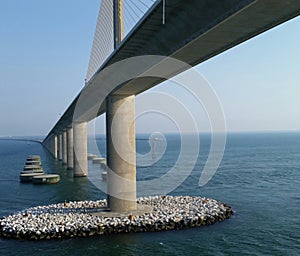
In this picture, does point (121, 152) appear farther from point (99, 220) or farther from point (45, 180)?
point (45, 180)

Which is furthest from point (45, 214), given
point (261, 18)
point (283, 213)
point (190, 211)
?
point (261, 18)

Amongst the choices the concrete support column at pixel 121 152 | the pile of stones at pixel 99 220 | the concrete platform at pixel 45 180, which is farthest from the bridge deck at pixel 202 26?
the concrete platform at pixel 45 180

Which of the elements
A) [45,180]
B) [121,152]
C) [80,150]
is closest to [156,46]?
[121,152]

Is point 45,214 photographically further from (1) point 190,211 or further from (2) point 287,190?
(2) point 287,190

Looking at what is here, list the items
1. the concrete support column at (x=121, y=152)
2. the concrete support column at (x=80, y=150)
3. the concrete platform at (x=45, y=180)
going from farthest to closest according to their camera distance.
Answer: the concrete support column at (x=80, y=150) → the concrete platform at (x=45, y=180) → the concrete support column at (x=121, y=152)

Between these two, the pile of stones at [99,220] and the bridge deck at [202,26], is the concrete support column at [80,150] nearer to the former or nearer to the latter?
the pile of stones at [99,220]

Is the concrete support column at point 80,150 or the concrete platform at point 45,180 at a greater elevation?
the concrete support column at point 80,150

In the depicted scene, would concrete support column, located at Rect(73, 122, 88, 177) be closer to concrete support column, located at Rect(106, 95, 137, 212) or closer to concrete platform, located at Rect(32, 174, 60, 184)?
concrete platform, located at Rect(32, 174, 60, 184)
